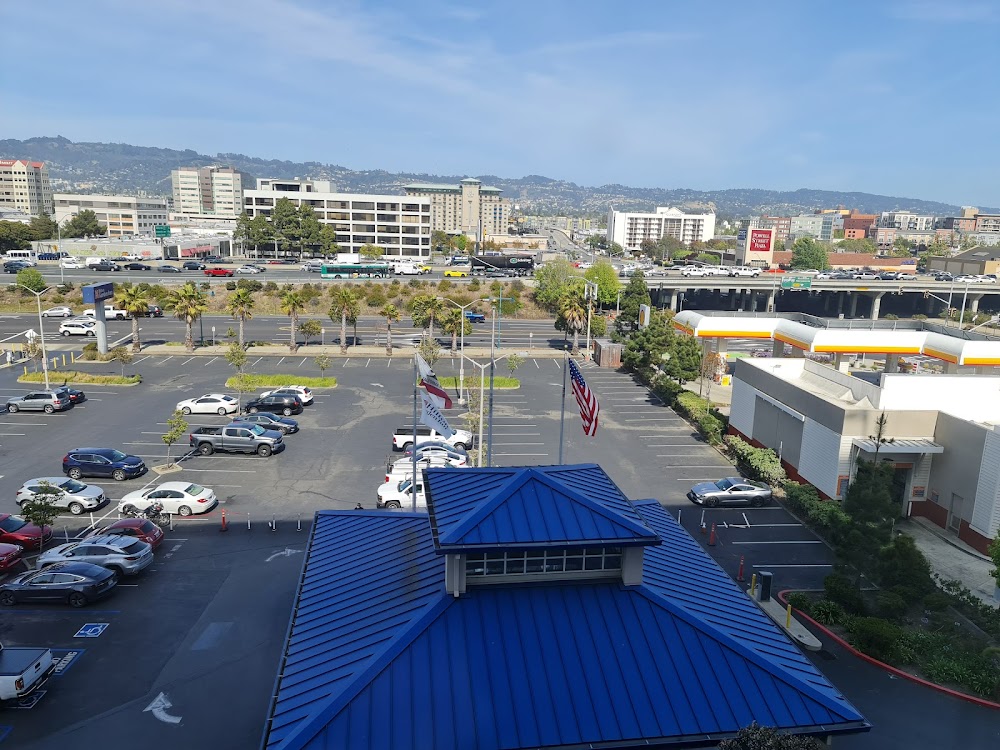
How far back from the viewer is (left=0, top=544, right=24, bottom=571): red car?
83.6 ft

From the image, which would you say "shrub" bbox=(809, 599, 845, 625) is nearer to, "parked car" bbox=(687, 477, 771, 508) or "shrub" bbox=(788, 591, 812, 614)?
"shrub" bbox=(788, 591, 812, 614)

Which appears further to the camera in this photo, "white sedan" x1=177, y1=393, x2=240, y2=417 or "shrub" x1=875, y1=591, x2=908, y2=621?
"white sedan" x1=177, y1=393, x2=240, y2=417

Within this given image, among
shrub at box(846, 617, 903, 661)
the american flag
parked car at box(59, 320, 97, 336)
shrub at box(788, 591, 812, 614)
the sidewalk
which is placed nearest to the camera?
shrub at box(846, 617, 903, 661)

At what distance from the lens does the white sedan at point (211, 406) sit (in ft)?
149

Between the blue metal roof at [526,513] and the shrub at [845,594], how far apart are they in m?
11.0

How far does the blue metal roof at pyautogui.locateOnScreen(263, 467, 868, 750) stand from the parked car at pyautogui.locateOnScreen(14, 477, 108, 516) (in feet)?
62.7

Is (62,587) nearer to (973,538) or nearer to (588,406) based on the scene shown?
(588,406)

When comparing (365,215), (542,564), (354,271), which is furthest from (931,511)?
(365,215)

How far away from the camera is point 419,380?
24656 millimetres

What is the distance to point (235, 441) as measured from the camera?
38.3m

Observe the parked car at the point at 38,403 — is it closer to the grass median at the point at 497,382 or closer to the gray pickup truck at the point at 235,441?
Result: the gray pickup truck at the point at 235,441

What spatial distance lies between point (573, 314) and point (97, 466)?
41.9 m

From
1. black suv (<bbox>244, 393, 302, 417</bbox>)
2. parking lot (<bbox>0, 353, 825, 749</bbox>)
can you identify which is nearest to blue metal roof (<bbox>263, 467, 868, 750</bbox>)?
parking lot (<bbox>0, 353, 825, 749</bbox>)

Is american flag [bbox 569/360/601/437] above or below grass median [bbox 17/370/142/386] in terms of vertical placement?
above
